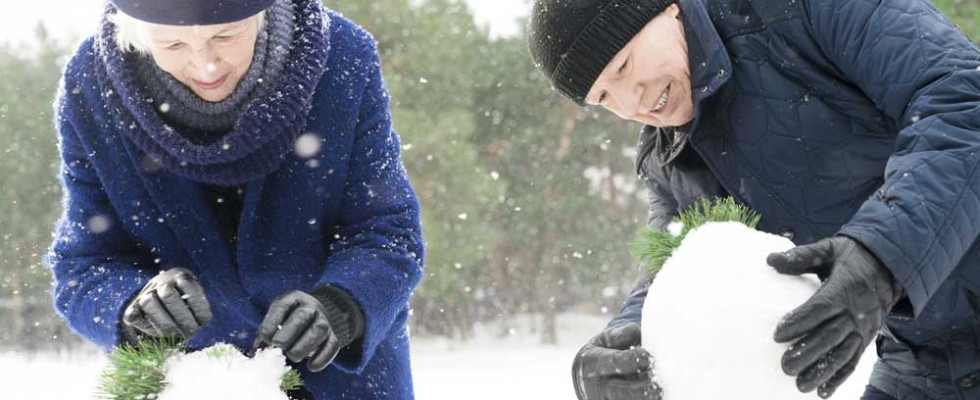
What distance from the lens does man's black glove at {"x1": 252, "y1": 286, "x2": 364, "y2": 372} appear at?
6.86 feet

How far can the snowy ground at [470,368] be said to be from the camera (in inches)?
531

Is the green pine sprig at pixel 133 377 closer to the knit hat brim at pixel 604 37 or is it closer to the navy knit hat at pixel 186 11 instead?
the navy knit hat at pixel 186 11

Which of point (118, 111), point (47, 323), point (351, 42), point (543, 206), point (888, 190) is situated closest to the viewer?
point (888, 190)

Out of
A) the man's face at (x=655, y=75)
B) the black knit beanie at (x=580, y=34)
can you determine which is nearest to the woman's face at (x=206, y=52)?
the black knit beanie at (x=580, y=34)

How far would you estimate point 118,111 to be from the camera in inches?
92.0

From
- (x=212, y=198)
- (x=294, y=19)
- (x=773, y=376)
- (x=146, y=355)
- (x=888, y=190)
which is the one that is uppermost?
(x=294, y=19)

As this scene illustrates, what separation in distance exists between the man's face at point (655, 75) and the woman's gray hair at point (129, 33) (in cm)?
76

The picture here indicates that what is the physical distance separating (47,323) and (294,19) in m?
20.8

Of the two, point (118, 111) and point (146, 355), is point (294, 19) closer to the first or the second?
point (118, 111)

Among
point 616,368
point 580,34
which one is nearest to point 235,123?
point 580,34

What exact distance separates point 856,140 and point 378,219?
3.48ft

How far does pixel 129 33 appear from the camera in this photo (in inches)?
90.0

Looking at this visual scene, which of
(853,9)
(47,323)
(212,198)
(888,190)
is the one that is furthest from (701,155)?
(47,323)

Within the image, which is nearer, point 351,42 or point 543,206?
point 351,42
